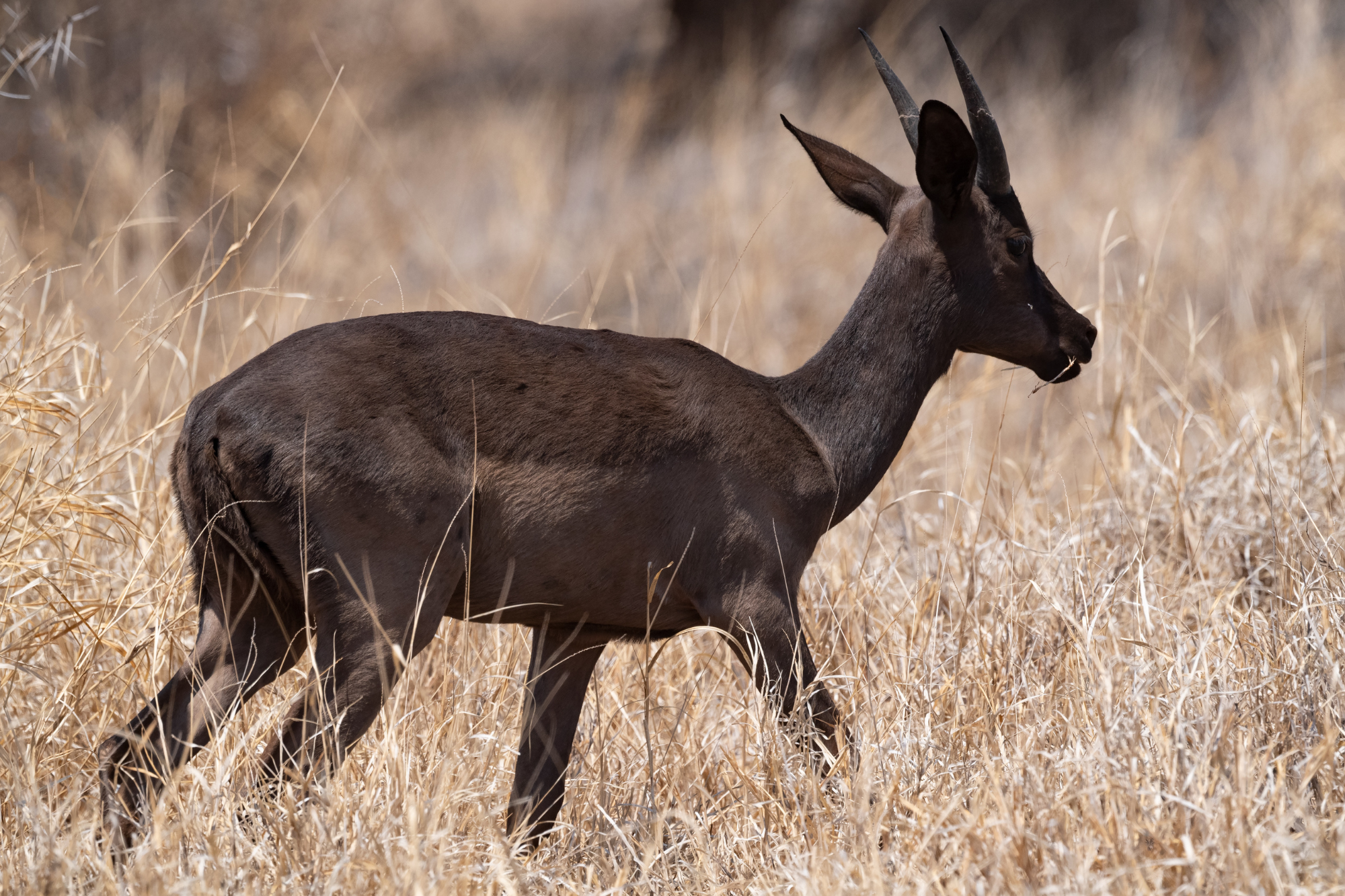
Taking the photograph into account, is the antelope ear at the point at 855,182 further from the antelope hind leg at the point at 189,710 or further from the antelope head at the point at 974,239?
the antelope hind leg at the point at 189,710

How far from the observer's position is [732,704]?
14.2 feet

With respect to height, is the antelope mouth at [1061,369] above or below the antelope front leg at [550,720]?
above

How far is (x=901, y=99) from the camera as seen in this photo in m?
4.02

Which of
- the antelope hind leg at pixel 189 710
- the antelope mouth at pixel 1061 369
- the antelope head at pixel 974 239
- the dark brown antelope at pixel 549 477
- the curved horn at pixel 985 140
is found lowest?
the antelope hind leg at pixel 189 710

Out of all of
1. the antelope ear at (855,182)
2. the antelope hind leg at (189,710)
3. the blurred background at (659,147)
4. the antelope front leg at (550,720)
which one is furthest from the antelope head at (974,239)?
the blurred background at (659,147)

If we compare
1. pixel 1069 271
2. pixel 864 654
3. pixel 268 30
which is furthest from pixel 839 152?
pixel 268 30

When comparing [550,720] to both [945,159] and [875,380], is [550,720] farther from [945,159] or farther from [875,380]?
[945,159]

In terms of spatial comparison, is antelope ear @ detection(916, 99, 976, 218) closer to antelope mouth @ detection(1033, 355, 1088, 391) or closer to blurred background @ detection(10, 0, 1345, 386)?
antelope mouth @ detection(1033, 355, 1088, 391)

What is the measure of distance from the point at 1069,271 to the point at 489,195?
526 cm

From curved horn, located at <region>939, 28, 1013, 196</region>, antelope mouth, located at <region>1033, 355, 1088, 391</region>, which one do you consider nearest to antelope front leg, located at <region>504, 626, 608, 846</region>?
antelope mouth, located at <region>1033, 355, 1088, 391</region>

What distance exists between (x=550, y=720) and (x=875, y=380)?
125 centimetres

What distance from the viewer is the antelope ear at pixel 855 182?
3.91 m

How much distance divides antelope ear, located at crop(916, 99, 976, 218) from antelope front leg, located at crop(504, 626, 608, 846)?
1.45m

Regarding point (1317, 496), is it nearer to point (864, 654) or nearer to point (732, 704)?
point (864, 654)
